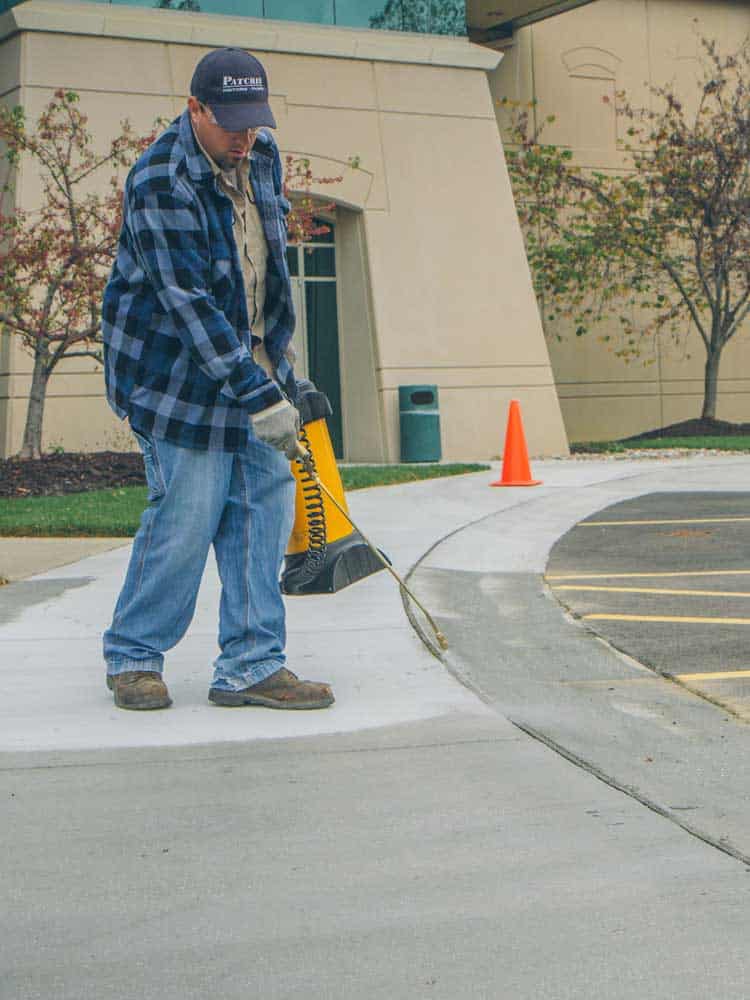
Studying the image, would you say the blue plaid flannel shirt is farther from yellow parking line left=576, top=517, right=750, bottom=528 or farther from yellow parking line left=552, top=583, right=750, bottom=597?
yellow parking line left=576, top=517, right=750, bottom=528

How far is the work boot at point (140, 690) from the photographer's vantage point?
5.16 m

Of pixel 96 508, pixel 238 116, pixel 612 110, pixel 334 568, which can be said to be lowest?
pixel 96 508

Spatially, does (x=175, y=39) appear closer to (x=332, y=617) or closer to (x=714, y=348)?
(x=714, y=348)

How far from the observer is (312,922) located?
332 centimetres

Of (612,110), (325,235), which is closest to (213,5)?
(325,235)

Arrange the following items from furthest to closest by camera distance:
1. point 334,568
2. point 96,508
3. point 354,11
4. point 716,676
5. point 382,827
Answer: point 354,11, point 96,508, point 334,568, point 716,676, point 382,827

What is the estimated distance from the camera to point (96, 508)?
472 inches

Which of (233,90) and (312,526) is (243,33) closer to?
(312,526)

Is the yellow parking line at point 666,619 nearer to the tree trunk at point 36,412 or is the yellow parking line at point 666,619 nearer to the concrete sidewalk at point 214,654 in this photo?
the concrete sidewalk at point 214,654

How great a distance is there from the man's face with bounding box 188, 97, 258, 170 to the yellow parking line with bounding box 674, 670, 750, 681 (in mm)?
2489

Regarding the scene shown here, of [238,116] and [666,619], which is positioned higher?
[238,116]

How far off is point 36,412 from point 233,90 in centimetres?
1162

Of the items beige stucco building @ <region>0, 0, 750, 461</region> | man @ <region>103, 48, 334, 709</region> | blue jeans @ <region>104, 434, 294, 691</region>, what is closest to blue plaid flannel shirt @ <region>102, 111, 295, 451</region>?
man @ <region>103, 48, 334, 709</region>

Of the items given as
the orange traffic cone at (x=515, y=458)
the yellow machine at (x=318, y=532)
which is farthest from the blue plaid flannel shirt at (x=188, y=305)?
the orange traffic cone at (x=515, y=458)
